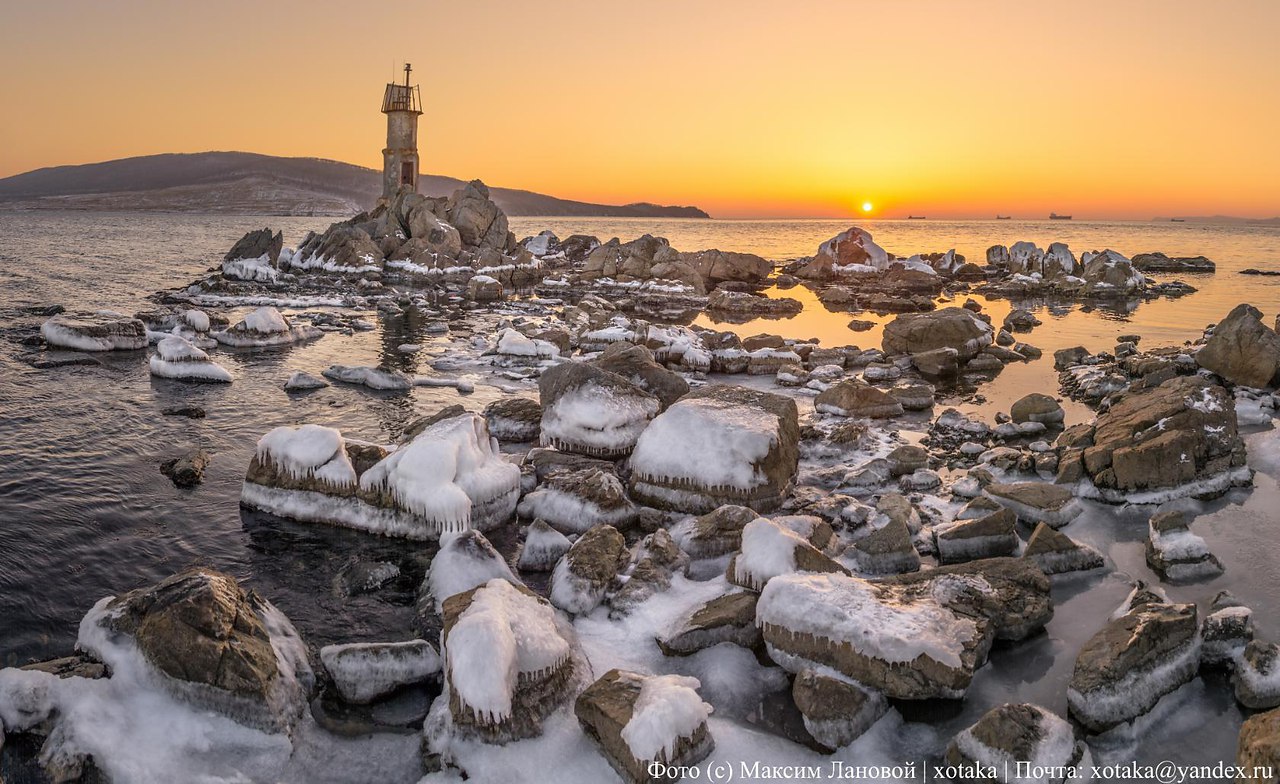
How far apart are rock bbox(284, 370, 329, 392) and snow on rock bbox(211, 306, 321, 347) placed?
7290mm

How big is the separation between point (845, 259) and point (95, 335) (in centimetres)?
5764

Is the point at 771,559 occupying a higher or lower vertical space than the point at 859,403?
lower

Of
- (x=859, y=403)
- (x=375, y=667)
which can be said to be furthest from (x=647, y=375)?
(x=375, y=667)

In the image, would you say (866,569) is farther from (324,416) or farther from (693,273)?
(693,273)

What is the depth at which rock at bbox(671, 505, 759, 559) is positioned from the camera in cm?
1169

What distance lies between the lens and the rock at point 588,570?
33.6 ft

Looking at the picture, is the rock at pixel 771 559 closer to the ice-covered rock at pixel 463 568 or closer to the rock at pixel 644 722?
the rock at pixel 644 722

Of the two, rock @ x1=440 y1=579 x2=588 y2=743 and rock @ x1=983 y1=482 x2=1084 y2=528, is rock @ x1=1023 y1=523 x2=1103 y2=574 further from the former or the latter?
rock @ x1=440 y1=579 x2=588 y2=743

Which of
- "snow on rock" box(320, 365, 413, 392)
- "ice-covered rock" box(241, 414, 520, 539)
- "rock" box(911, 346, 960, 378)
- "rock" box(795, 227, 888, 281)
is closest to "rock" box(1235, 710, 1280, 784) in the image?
"ice-covered rock" box(241, 414, 520, 539)

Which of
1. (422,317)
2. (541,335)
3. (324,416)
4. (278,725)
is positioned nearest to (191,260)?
→ (422,317)

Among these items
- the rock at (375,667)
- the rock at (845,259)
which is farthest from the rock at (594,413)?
the rock at (845,259)

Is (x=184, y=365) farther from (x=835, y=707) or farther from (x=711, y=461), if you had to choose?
(x=835, y=707)

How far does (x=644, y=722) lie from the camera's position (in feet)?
23.6

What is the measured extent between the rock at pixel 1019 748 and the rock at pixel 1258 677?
2229mm
